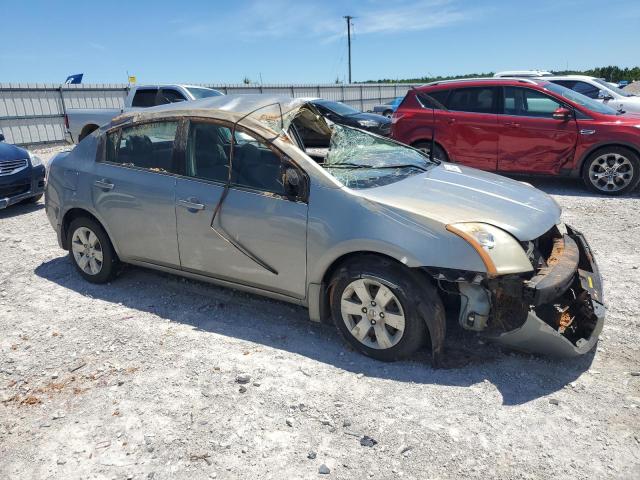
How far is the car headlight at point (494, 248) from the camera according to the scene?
2834 millimetres

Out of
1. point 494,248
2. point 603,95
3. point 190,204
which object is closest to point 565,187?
point 603,95

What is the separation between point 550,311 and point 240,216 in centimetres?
221

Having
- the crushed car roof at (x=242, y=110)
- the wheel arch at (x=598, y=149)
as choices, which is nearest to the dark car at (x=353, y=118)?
the wheel arch at (x=598, y=149)

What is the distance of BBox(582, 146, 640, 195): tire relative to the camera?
7453 mm

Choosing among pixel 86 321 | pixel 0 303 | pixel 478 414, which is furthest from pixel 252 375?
pixel 0 303

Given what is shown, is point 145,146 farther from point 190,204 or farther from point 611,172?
point 611,172

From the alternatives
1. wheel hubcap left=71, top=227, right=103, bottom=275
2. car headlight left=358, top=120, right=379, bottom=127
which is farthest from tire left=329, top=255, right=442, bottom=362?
car headlight left=358, top=120, right=379, bottom=127

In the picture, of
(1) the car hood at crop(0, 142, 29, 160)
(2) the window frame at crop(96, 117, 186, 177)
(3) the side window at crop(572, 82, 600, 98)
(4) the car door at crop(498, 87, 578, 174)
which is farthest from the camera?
(3) the side window at crop(572, 82, 600, 98)

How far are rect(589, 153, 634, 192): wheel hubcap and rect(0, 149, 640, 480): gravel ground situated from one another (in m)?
3.98

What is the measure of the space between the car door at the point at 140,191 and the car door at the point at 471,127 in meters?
5.63

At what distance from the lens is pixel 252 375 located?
10.5 feet

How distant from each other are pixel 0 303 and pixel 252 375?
2726 millimetres

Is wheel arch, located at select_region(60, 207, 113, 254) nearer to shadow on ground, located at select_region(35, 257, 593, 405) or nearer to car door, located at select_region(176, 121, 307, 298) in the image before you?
shadow on ground, located at select_region(35, 257, 593, 405)

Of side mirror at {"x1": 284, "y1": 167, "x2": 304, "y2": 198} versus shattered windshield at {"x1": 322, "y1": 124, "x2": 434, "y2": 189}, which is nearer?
side mirror at {"x1": 284, "y1": 167, "x2": 304, "y2": 198}
